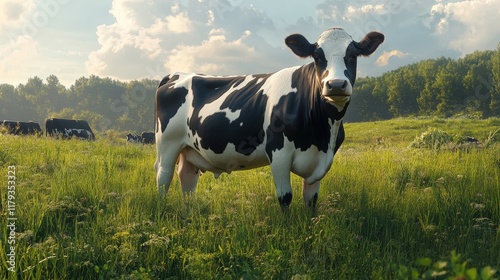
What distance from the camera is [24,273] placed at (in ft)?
10.1

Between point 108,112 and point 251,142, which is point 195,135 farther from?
point 108,112

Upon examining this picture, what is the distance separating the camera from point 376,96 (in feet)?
261

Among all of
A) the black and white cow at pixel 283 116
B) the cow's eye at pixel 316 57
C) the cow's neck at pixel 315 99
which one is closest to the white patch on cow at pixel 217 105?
the black and white cow at pixel 283 116

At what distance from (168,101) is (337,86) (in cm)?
313

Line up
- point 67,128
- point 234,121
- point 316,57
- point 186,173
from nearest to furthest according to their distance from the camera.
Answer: point 316,57, point 234,121, point 186,173, point 67,128

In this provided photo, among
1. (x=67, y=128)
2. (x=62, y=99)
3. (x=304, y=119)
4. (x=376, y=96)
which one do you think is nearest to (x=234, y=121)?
(x=304, y=119)

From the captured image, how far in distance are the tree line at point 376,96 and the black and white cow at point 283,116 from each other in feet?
78.6

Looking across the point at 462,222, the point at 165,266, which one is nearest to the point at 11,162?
the point at 165,266

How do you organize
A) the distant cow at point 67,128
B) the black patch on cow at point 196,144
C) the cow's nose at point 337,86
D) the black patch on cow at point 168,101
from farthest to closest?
1. the distant cow at point 67,128
2. the black patch on cow at point 168,101
3. the black patch on cow at point 196,144
4. the cow's nose at point 337,86

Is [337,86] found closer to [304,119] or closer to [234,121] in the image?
[304,119]

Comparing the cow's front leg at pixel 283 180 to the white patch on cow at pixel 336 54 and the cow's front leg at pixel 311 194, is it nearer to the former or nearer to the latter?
the cow's front leg at pixel 311 194

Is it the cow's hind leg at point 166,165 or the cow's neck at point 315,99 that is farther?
the cow's hind leg at point 166,165

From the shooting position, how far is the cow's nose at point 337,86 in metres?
3.61

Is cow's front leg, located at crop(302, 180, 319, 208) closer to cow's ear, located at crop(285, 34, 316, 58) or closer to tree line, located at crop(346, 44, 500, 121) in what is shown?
cow's ear, located at crop(285, 34, 316, 58)
